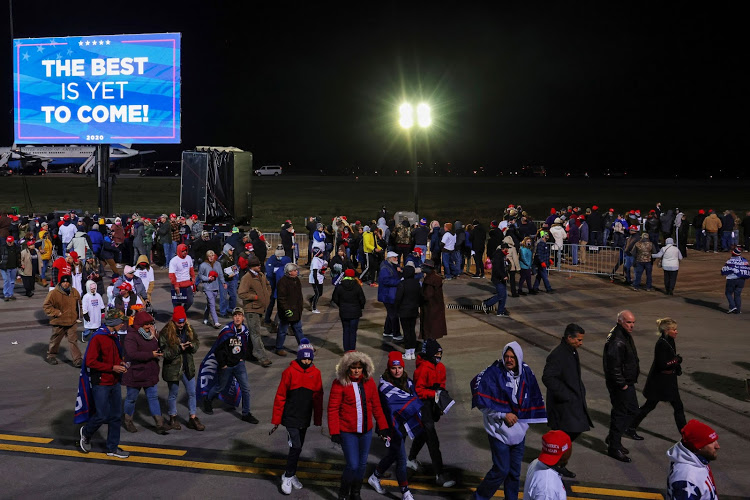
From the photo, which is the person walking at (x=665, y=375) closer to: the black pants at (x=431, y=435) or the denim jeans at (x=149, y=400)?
the black pants at (x=431, y=435)

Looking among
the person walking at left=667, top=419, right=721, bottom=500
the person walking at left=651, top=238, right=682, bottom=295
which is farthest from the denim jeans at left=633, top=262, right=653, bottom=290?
the person walking at left=667, top=419, right=721, bottom=500

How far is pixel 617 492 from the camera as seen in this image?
25.7ft

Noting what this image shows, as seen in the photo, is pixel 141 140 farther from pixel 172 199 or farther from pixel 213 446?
pixel 213 446

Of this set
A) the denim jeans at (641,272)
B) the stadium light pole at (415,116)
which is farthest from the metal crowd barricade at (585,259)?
the stadium light pole at (415,116)

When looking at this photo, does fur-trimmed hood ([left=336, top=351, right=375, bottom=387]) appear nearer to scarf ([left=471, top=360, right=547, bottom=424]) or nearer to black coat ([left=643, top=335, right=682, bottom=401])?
scarf ([left=471, top=360, right=547, bottom=424])

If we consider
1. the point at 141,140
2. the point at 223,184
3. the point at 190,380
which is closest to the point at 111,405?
the point at 190,380

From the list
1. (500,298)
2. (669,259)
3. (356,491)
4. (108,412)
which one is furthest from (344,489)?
(669,259)

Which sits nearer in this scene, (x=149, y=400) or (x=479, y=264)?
(x=149, y=400)

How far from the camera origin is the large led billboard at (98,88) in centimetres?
2911

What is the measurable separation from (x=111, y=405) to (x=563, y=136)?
104241 millimetres

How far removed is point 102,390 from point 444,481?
4.01 m

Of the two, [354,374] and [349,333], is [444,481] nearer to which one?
[354,374]

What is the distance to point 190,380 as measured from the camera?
9828mm

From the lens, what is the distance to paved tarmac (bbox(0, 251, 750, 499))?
8055 millimetres
